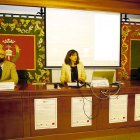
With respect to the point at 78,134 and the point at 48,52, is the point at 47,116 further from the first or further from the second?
the point at 48,52

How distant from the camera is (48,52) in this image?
11.4 feet

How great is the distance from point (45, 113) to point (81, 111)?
412 millimetres

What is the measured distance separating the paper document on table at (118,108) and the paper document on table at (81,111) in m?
0.27

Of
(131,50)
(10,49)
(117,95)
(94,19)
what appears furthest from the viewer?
(131,50)

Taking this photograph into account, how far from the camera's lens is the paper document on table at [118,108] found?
Answer: 2.54m

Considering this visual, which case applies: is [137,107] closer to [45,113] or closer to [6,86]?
[45,113]

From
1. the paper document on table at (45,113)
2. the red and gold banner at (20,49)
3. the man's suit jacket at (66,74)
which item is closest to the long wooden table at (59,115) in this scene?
the paper document on table at (45,113)

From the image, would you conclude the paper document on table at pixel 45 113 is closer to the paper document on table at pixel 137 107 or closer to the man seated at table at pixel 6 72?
the man seated at table at pixel 6 72

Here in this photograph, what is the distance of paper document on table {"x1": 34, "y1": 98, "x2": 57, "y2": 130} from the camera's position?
2.32 meters

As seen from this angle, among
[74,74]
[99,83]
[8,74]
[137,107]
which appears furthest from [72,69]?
[137,107]

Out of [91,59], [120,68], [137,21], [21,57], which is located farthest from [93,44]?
[21,57]

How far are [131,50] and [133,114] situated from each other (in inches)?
62.3

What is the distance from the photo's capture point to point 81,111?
244cm

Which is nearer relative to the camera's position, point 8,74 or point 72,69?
point 8,74
